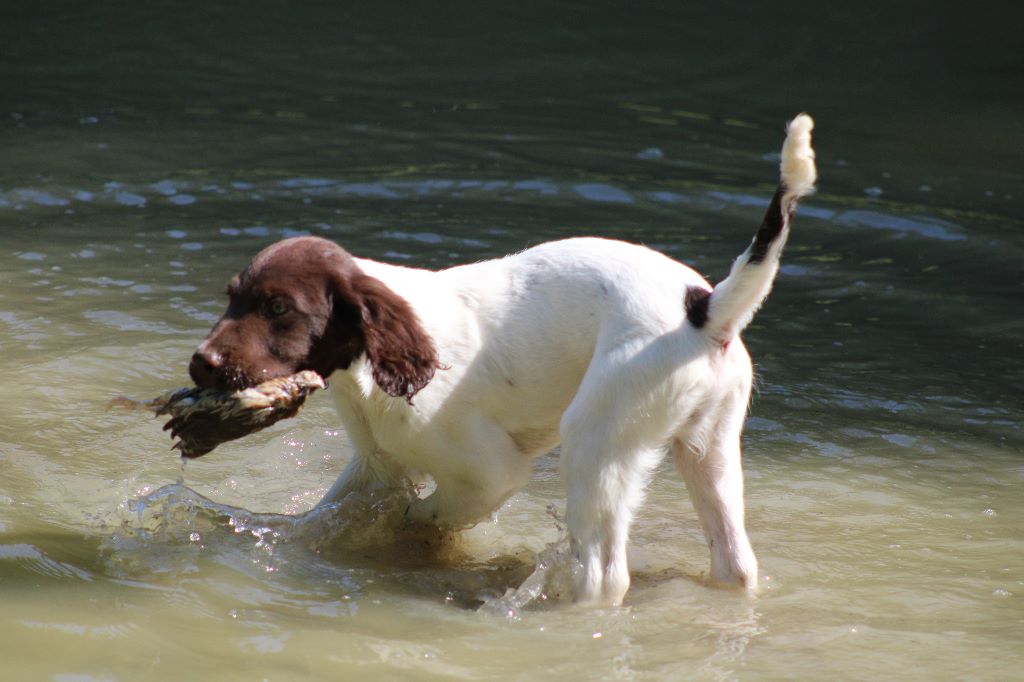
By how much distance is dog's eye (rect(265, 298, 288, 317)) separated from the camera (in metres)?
4.49

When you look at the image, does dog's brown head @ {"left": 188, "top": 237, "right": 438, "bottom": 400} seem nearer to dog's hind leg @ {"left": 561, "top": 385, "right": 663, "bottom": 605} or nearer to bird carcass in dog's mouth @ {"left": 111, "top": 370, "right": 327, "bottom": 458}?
bird carcass in dog's mouth @ {"left": 111, "top": 370, "right": 327, "bottom": 458}

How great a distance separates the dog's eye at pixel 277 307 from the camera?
449 centimetres

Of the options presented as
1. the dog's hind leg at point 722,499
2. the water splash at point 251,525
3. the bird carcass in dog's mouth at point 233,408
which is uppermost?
the bird carcass in dog's mouth at point 233,408

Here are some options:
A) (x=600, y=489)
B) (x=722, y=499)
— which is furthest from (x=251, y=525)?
(x=722, y=499)

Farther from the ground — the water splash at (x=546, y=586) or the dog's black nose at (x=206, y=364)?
the dog's black nose at (x=206, y=364)

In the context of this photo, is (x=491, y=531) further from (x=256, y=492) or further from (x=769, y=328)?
(x=769, y=328)

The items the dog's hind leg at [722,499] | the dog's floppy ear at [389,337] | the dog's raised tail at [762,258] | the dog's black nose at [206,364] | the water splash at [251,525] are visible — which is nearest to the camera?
the dog's raised tail at [762,258]

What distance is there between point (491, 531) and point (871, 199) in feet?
20.9

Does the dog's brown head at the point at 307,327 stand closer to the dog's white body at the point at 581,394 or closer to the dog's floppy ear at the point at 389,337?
the dog's floppy ear at the point at 389,337

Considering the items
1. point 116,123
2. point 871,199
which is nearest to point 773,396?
point 871,199

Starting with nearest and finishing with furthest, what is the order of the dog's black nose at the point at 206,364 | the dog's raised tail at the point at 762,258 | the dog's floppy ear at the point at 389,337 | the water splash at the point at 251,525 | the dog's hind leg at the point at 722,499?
the dog's raised tail at the point at 762,258 → the dog's black nose at the point at 206,364 → the dog's floppy ear at the point at 389,337 → the dog's hind leg at the point at 722,499 → the water splash at the point at 251,525

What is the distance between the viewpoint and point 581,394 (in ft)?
14.8

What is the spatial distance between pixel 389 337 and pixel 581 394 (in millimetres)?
687

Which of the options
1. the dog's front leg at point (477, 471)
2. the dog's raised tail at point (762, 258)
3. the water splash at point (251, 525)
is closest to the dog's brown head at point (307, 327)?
the dog's front leg at point (477, 471)
